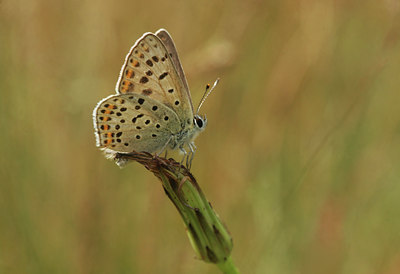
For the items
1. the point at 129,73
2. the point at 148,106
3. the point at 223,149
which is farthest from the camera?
the point at 223,149

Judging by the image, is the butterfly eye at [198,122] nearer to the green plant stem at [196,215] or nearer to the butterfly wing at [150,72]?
the butterfly wing at [150,72]

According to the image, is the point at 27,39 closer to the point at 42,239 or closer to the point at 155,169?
the point at 42,239

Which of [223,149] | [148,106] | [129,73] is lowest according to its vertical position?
[223,149]

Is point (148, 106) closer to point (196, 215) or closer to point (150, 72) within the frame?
point (150, 72)

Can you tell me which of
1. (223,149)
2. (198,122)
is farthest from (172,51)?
(223,149)

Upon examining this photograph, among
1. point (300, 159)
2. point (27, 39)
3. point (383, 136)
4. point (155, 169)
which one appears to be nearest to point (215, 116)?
point (300, 159)

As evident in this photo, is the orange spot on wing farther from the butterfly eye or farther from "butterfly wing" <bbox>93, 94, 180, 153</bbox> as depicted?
the butterfly eye
